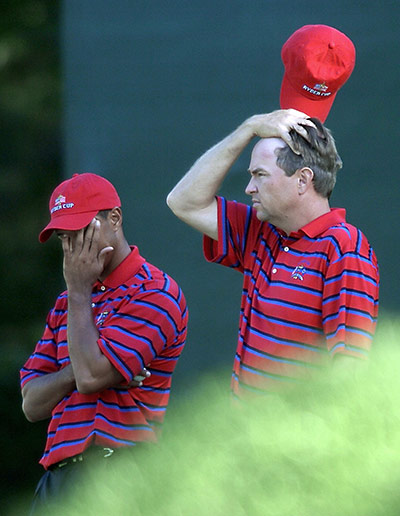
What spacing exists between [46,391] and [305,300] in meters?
0.77

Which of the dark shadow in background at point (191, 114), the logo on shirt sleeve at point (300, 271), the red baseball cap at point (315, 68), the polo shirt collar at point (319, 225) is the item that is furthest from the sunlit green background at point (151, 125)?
the logo on shirt sleeve at point (300, 271)

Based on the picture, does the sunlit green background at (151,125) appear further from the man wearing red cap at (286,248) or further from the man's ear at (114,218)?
the man's ear at (114,218)

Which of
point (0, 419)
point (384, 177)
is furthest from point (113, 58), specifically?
point (0, 419)

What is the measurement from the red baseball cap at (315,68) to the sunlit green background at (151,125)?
1059 mm

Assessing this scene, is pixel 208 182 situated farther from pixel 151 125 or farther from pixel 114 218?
pixel 151 125

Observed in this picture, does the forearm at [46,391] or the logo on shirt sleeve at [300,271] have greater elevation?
the logo on shirt sleeve at [300,271]

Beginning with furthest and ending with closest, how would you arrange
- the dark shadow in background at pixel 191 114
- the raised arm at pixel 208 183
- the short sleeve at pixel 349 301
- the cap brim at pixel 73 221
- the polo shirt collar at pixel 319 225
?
the dark shadow in background at pixel 191 114 → the raised arm at pixel 208 183 → the cap brim at pixel 73 221 → the polo shirt collar at pixel 319 225 → the short sleeve at pixel 349 301

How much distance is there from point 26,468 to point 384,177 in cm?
203

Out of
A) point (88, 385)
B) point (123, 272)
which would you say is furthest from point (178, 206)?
point (88, 385)

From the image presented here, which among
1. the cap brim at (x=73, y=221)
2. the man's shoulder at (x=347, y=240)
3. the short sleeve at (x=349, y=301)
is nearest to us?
the short sleeve at (x=349, y=301)

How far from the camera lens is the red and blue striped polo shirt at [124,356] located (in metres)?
2.40

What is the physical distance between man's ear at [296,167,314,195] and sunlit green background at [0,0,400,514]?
1268 millimetres

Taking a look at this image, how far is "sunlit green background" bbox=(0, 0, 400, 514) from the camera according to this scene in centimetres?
371

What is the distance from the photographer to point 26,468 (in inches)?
157
